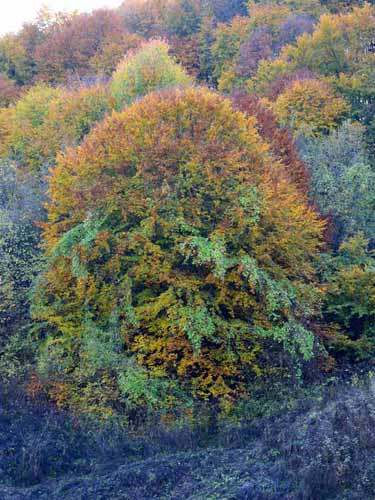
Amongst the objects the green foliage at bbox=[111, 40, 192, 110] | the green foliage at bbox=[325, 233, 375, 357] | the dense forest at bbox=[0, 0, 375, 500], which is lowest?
the green foliage at bbox=[325, 233, 375, 357]

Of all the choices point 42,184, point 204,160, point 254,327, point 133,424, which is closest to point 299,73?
point 42,184

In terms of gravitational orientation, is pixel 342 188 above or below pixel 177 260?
below

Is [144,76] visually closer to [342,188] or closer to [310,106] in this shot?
[310,106]

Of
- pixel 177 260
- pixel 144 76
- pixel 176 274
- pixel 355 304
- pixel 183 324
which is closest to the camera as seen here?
Answer: pixel 183 324

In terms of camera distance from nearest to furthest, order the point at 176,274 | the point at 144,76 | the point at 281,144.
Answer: the point at 176,274, the point at 281,144, the point at 144,76

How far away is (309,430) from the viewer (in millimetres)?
10094

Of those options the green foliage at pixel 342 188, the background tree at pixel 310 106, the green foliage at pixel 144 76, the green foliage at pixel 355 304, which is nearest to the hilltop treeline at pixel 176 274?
the green foliage at pixel 355 304

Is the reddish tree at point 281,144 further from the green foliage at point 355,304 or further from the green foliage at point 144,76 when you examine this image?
the green foliage at point 144,76

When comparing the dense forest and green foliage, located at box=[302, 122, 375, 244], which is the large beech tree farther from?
green foliage, located at box=[302, 122, 375, 244]

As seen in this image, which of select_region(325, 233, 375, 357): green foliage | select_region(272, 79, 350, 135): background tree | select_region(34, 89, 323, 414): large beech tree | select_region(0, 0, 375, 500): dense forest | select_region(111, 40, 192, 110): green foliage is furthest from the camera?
select_region(272, 79, 350, 135): background tree

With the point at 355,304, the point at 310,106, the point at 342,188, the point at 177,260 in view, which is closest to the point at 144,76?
the point at 310,106

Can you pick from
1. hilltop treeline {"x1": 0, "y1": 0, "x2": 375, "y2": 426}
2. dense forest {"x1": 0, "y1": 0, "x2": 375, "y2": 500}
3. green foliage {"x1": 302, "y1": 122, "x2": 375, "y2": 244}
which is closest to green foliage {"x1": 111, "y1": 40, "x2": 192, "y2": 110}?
green foliage {"x1": 302, "y1": 122, "x2": 375, "y2": 244}

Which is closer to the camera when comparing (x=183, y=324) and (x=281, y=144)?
(x=183, y=324)

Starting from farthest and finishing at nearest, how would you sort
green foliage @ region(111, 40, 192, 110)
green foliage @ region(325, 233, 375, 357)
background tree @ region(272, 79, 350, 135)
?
background tree @ region(272, 79, 350, 135) → green foliage @ region(111, 40, 192, 110) → green foliage @ region(325, 233, 375, 357)
